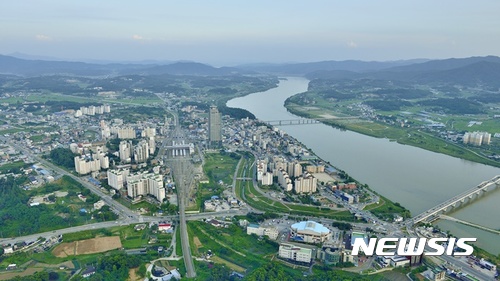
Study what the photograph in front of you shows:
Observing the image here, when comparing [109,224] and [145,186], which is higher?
[145,186]

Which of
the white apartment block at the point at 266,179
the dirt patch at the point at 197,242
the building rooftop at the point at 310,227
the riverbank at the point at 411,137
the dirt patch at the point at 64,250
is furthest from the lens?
the riverbank at the point at 411,137

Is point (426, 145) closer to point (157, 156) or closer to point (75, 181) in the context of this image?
point (157, 156)

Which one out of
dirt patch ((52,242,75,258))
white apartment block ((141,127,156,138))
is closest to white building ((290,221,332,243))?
dirt patch ((52,242,75,258))

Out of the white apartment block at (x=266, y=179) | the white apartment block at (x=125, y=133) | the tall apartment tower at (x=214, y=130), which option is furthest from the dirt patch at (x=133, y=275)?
the white apartment block at (x=125, y=133)

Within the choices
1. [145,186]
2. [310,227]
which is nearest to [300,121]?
[145,186]

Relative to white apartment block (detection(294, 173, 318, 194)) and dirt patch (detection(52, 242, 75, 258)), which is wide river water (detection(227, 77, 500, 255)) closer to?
white apartment block (detection(294, 173, 318, 194))

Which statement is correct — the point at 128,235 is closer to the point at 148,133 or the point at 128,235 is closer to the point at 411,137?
the point at 148,133

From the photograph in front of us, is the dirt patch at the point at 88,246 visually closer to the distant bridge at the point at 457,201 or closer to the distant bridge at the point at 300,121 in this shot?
the distant bridge at the point at 457,201
